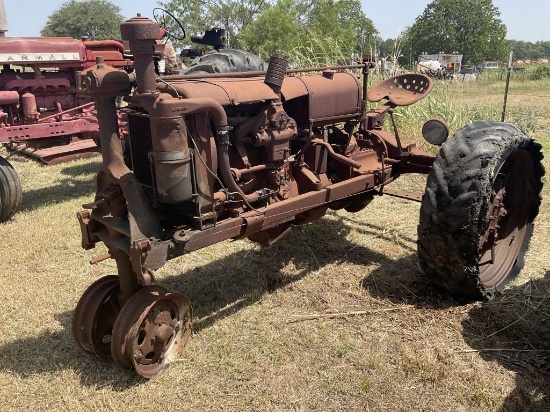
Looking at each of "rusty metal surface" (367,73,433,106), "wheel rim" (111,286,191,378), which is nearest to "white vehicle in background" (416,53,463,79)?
"rusty metal surface" (367,73,433,106)

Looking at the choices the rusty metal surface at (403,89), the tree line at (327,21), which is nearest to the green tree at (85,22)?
the tree line at (327,21)

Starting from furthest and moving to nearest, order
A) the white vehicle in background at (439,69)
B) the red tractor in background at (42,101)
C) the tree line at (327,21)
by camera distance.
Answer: the tree line at (327,21)
the white vehicle in background at (439,69)
the red tractor in background at (42,101)

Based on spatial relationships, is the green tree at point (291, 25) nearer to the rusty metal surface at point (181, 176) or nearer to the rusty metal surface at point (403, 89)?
the rusty metal surface at point (403, 89)

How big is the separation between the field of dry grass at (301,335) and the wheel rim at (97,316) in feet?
0.43

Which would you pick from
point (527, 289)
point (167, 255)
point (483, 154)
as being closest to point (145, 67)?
point (167, 255)

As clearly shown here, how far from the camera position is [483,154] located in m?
3.25

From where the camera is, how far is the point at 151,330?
2.83m

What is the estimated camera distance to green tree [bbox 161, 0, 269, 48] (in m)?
36.0

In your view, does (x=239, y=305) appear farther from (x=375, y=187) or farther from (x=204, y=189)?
(x=375, y=187)

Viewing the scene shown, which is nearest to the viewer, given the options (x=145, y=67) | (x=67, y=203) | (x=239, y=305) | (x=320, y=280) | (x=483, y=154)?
(x=145, y=67)

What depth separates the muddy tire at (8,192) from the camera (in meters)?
5.44

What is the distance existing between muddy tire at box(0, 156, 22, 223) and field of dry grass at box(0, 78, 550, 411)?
0.74 meters

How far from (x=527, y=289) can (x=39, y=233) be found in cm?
455

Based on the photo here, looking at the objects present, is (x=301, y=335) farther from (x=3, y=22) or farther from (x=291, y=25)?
(x=291, y=25)
